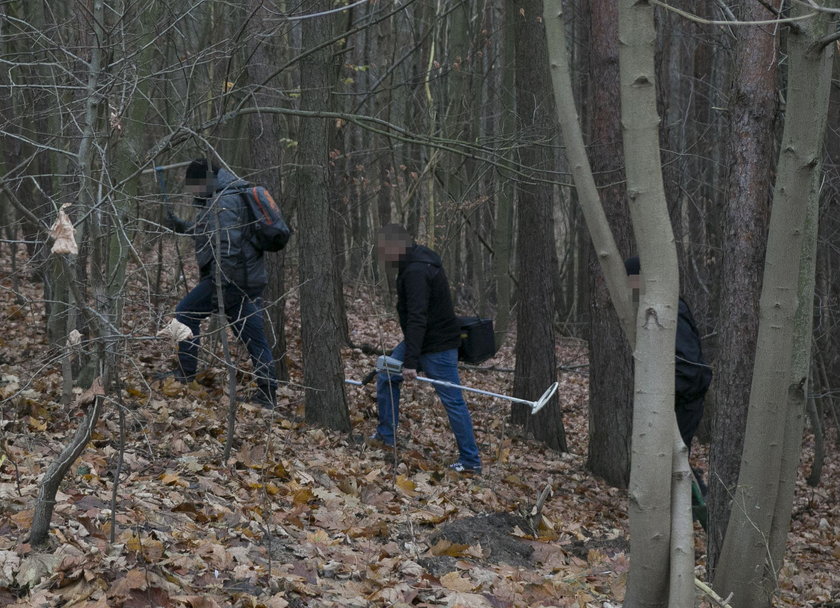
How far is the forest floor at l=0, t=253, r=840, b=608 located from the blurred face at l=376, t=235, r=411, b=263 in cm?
152

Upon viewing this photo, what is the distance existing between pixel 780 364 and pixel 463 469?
12.6 feet

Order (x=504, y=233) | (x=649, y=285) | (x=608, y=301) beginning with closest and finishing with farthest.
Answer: (x=649, y=285) → (x=608, y=301) → (x=504, y=233)

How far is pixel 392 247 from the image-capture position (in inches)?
279

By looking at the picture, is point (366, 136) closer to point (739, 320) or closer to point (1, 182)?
point (739, 320)

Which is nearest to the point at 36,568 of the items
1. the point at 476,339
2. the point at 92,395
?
the point at 92,395

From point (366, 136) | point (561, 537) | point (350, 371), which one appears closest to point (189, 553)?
point (561, 537)

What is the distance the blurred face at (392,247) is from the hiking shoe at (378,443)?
1.68m

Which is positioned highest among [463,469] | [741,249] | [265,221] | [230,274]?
[265,221]

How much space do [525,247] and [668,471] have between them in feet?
23.1

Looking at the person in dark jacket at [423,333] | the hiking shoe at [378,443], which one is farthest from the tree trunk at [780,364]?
the hiking shoe at [378,443]

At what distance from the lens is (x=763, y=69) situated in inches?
215

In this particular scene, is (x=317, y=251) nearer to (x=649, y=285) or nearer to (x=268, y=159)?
(x=268, y=159)

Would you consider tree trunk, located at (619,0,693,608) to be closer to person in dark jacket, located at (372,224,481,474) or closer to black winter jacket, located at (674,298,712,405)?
black winter jacket, located at (674,298,712,405)

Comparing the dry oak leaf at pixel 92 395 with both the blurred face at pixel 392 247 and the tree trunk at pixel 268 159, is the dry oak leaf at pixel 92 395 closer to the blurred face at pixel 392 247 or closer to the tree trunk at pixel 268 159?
the blurred face at pixel 392 247
